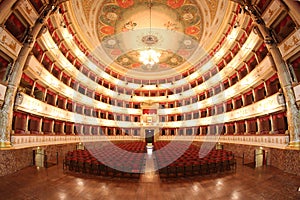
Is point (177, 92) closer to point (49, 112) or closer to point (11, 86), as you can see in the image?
point (49, 112)

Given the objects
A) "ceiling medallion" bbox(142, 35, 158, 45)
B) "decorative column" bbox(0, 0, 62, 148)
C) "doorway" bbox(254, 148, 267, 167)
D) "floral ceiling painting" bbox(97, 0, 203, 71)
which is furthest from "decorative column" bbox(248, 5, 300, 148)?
"ceiling medallion" bbox(142, 35, 158, 45)

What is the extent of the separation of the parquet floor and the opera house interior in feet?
0.11

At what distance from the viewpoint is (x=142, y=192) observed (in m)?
4.71

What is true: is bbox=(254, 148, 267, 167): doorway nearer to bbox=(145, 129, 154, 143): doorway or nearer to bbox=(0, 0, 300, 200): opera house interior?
bbox=(0, 0, 300, 200): opera house interior

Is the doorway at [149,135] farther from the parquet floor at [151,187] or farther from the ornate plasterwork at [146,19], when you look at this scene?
the parquet floor at [151,187]

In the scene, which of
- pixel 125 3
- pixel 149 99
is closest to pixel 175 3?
pixel 125 3

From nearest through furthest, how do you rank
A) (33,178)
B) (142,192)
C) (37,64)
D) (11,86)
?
(142,192) → (33,178) → (11,86) → (37,64)

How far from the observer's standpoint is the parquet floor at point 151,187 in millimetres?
4367

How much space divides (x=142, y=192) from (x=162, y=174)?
1561 millimetres

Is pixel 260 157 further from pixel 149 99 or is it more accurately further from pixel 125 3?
pixel 149 99

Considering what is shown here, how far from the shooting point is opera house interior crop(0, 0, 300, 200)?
5.89m

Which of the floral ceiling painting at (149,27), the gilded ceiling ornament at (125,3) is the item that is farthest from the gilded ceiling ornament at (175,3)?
the gilded ceiling ornament at (125,3)

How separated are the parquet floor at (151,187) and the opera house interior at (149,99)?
0.03 m

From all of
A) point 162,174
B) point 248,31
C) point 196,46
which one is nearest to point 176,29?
point 196,46
